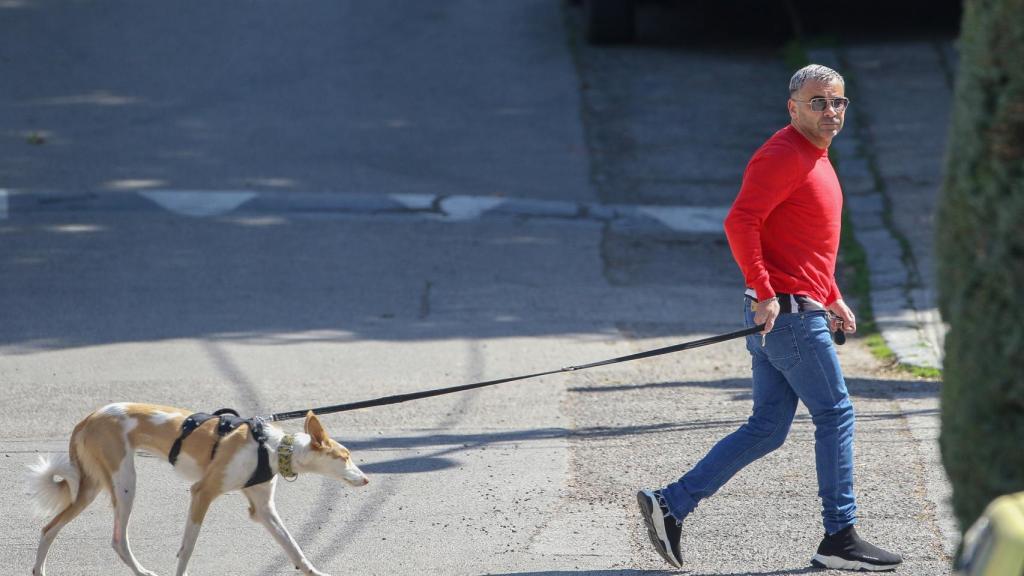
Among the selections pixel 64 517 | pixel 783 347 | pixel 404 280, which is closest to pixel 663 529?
pixel 783 347

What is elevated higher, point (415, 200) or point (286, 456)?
point (286, 456)

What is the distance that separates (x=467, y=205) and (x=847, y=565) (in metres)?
6.74

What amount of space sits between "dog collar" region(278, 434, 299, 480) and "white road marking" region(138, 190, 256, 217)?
6623 millimetres

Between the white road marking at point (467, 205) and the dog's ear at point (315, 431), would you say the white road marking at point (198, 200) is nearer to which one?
the white road marking at point (467, 205)

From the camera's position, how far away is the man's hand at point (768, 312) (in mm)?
4570

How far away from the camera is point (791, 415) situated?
4895 millimetres

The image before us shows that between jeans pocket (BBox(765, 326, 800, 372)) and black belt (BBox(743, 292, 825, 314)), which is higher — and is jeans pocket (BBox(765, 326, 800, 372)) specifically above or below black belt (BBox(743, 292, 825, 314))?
below

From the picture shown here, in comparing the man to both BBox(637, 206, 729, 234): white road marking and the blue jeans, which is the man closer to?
the blue jeans

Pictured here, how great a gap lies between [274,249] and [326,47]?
6.63 m

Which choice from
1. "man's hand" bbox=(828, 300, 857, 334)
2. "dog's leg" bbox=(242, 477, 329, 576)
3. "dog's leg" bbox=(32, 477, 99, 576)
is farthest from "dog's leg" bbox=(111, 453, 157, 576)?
"man's hand" bbox=(828, 300, 857, 334)

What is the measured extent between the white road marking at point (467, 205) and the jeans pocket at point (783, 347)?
20.2 ft

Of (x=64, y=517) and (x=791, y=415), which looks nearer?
(x=64, y=517)

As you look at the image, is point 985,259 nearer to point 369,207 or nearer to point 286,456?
point 286,456

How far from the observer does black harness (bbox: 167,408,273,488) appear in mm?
4391
